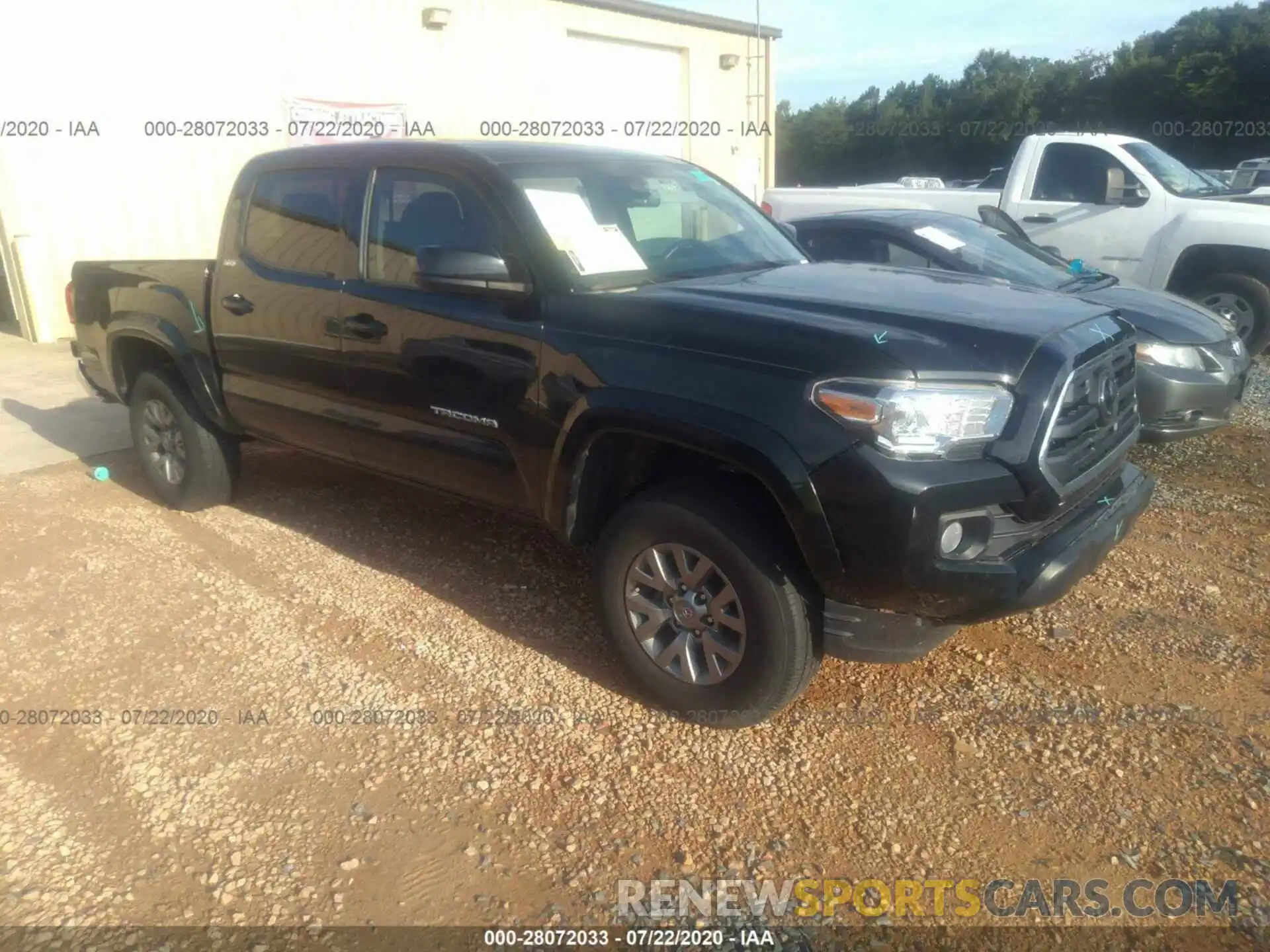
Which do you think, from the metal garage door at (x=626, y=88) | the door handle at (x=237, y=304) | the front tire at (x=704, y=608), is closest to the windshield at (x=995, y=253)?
A: the front tire at (x=704, y=608)

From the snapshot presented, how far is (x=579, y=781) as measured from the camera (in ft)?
10.0

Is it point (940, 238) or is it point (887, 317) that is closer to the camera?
point (887, 317)

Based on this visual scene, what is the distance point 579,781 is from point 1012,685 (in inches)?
62.7

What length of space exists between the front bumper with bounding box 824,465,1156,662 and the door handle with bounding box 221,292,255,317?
316 centimetres

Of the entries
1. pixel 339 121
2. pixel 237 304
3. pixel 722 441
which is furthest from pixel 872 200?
pixel 722 441

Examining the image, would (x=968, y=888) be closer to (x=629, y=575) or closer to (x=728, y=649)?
(x=728, y=649)

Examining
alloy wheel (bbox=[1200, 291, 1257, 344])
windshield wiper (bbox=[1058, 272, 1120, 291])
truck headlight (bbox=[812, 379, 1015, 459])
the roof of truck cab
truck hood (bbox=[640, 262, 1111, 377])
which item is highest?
the roof of truck cab

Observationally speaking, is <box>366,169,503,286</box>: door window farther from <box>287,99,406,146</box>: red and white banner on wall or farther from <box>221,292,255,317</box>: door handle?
<box>287,99,406,146</box>: red and white banner on wall

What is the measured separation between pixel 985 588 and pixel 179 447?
14.4 feet

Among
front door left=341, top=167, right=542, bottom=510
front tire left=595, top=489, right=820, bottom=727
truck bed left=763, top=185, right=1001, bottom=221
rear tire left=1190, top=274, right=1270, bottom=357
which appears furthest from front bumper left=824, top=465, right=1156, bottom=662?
truck bed left=763, top=185, right=1001, bottom=221

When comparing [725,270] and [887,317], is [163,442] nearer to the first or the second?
[725,270]

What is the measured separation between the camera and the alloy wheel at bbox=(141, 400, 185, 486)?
5379 mm

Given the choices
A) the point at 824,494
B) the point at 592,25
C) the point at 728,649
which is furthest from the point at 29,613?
the point at 592,25

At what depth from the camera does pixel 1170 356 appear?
5.37 meters
